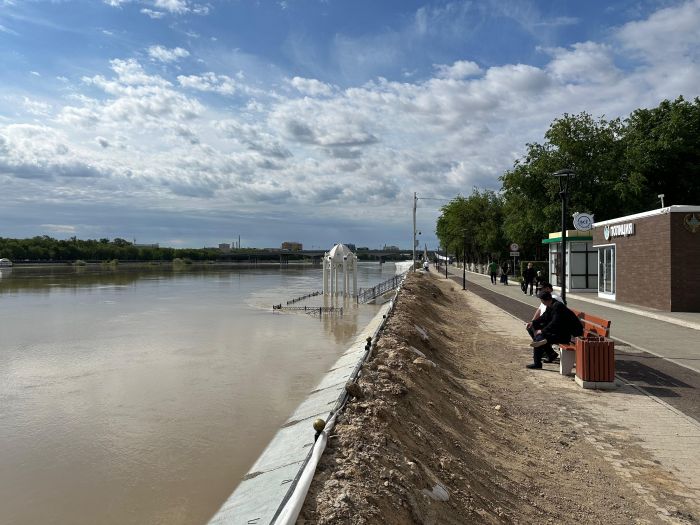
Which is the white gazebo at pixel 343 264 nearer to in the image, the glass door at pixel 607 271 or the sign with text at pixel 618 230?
the glass door at pixel 607 271

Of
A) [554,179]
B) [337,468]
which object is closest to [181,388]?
[337,468]

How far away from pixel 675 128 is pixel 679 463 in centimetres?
3464

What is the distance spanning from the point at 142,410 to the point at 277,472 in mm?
4887

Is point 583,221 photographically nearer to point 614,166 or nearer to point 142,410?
point 614,166

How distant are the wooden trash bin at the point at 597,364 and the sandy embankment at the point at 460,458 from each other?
41 centimetres

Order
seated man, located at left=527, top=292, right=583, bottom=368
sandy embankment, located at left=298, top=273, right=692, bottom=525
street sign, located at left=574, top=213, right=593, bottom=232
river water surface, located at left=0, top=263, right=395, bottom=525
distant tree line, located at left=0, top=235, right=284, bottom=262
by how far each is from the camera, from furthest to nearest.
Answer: distant tree line, located at left=0, top=235, right=284, bottom=262 → street sign, located at left=574, top=213, right=593, bottom=232 → seated man, located at left=527, top=292, right=583, bottom=368 → river water surface, located at left=0, top=263, right=395, bottom=525 → sandy embankment, located at left=298, top=273, right=692, bottom=525

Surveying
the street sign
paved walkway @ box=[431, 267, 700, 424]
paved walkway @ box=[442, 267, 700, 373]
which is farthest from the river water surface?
the street sign

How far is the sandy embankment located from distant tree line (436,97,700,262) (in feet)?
87.9

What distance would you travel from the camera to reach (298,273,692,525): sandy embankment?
14.1 feet

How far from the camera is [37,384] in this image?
12297mm

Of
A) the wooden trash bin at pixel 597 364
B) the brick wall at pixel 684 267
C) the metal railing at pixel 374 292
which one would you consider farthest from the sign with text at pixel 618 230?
the metal railing at pixel 374 292

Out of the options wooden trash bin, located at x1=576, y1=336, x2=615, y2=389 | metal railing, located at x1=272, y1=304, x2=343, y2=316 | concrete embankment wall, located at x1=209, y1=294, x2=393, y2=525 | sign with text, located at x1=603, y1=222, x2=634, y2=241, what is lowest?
metal railing, located at x1=272, y1=304, x2=343, y2=316

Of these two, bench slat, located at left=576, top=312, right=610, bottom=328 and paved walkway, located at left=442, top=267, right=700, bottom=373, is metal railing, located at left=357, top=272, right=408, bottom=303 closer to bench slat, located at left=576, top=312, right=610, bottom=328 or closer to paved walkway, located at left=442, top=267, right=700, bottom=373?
paved walkway, located at left=442, top=267, right=700, bottom=373

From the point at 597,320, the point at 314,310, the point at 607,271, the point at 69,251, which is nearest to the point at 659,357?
the point at 597,320
